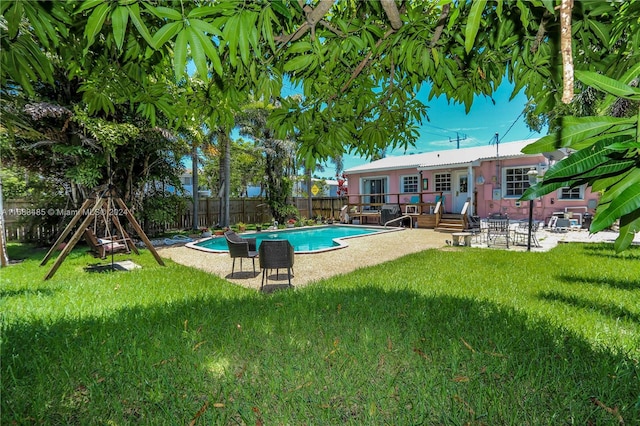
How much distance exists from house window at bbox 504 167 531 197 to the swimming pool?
668 cm

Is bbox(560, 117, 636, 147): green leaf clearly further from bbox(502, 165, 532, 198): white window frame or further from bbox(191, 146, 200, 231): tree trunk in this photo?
bbox(502, 165, 532, 198): white window frame

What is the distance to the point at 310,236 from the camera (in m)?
16.0

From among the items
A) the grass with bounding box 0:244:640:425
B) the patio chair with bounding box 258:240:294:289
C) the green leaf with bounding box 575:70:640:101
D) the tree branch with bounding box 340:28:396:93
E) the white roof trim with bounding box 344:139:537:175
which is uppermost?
the white roof trim with bounding box 344:139:537:175

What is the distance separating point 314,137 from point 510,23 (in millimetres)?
1763

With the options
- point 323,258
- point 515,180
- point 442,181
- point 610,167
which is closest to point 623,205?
point 610,167

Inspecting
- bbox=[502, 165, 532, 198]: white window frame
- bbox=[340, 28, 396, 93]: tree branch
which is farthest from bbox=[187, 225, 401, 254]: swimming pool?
bbox=[340, 28, 396, 93]: tree branch

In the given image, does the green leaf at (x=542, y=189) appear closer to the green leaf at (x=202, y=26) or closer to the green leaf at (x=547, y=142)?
the green leaf at (x=547, y=142)

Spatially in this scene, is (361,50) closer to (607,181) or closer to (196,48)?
(196,48)

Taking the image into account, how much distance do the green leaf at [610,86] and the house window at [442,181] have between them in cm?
1936

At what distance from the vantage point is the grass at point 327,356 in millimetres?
2004

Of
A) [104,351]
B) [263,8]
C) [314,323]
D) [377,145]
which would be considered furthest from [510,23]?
[104,351]

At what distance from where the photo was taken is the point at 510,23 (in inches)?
87.1

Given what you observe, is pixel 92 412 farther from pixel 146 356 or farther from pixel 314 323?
pixel 314 323

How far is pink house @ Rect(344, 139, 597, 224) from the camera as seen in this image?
1521 centimetres
